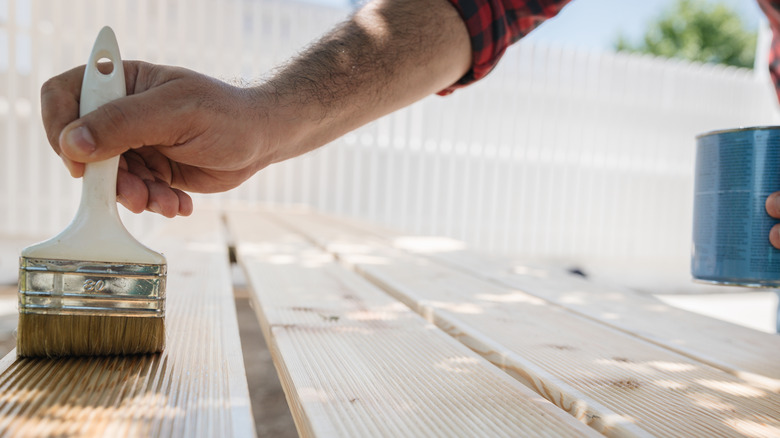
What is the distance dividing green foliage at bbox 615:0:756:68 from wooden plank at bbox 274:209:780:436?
1775cm

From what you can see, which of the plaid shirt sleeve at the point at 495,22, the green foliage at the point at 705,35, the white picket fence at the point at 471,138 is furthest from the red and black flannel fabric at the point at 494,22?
the green foliage at the point at 705,35

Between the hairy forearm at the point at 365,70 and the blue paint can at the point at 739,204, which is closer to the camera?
the blue paint can at the point at 739,204

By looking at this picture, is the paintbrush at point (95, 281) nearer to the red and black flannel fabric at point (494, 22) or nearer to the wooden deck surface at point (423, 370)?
the wooden deck surface at point (423, 370)

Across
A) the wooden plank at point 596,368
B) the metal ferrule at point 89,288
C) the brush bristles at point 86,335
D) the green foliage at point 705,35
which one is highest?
the green foliage at point 705,35

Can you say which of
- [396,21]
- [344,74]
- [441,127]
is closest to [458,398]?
[344,74]

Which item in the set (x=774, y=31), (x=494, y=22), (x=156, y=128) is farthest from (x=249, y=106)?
(x=774, y=31)

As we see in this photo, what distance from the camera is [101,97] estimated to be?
0.71 m

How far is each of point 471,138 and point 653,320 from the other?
448 cm

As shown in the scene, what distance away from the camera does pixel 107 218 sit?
700mm

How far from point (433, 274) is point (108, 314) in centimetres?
90

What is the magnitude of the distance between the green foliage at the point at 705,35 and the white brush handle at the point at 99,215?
18230 millimetres

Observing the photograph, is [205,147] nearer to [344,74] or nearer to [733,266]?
[344,74]

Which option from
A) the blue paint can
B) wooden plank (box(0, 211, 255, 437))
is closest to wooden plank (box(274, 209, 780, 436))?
the blue paint can

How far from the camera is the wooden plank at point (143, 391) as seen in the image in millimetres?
525
